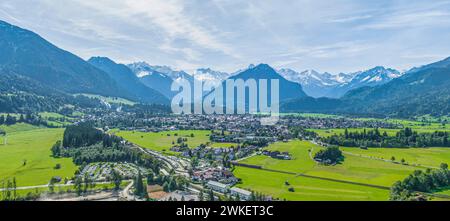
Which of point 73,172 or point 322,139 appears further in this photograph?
point 322,139

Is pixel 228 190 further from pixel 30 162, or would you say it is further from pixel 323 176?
pixel 30 162

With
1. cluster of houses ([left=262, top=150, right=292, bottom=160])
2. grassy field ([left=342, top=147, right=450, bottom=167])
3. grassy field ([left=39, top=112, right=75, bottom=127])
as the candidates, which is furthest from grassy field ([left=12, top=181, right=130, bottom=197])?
grassy field ([left=39, top=112, right=75, bottom=127])

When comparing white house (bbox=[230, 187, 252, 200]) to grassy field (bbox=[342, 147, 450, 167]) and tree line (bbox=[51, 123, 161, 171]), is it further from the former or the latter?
grassy field (bbox=[342, 147, 450, 167])

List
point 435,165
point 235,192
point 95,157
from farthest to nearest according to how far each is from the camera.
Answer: point 95,157, point 435,165, point 235,192

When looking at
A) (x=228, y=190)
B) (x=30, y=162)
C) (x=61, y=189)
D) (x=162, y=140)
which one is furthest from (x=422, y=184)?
(x=162, y=140)

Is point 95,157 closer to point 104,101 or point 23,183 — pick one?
point 23,183

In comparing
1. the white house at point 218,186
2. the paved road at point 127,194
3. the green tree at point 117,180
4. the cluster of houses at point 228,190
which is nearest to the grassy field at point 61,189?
the green tree at point 117,180
